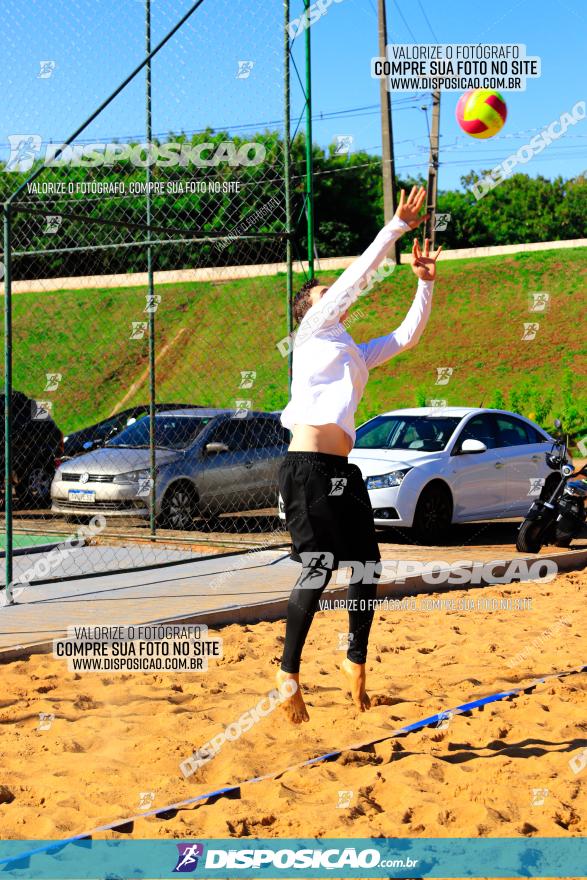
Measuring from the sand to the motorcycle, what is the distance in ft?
14.8

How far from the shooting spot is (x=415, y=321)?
605 centimetres

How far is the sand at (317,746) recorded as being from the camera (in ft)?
14.5

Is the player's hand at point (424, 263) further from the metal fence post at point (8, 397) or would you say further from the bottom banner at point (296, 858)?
the metal fence post at point (8, 397)

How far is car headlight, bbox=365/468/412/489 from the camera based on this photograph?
1346cm

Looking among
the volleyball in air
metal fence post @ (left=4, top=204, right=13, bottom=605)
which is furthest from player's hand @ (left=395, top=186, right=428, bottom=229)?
the volleyball in air

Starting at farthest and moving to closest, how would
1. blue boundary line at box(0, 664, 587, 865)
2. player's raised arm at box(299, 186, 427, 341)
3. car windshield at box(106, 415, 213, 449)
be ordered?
car windshield at box(106, 415, 213, 449)
player's raised arm at box(299, 186, 427, 341)
blue boundary line at box(0, 664, 587, 865)

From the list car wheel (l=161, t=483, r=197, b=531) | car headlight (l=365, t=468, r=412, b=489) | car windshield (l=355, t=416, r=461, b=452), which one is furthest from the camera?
car wheel (l=161, t=483, r=197, b=531)

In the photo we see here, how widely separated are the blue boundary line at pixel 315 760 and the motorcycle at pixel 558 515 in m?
5.59

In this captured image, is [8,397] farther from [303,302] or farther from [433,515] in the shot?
[433,515]

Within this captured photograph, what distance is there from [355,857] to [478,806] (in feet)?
2.44

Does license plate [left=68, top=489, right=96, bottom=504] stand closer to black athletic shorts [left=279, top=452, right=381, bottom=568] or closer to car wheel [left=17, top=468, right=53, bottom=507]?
car wheel [left=17, top=468, right=53, bottom=507]

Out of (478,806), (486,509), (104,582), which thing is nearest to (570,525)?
(486,509)

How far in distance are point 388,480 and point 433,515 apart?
752 millimetres

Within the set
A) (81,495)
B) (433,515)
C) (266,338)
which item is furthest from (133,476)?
(266,338)
